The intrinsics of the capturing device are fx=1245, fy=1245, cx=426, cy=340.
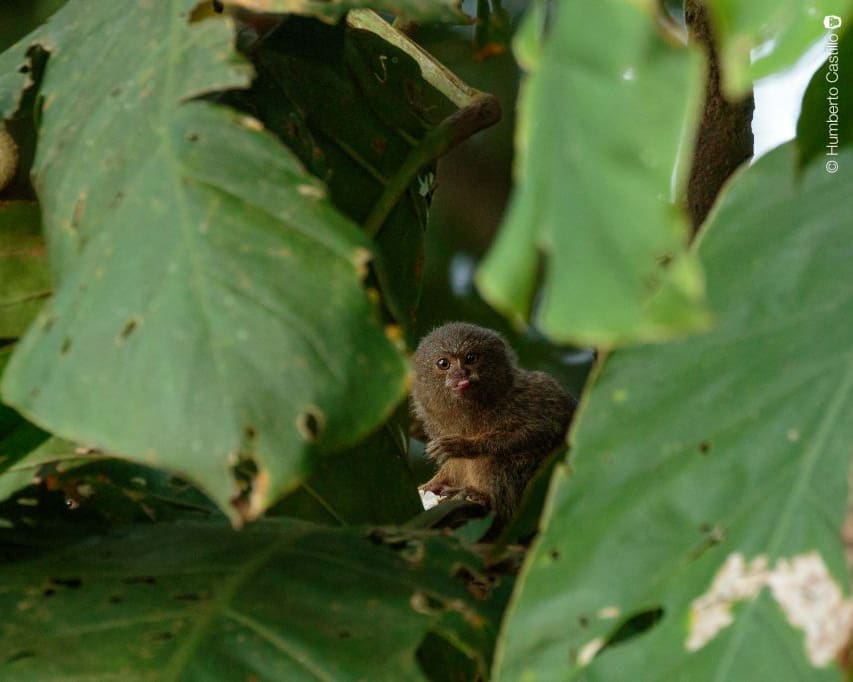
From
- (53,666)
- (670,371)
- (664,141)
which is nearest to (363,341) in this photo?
(670,371)

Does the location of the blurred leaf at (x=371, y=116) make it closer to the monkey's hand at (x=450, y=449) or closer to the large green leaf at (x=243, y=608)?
the large green leaf at (x=243, y=608)

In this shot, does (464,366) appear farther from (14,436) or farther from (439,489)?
(14,436)

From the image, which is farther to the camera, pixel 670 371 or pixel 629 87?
pixel 670 371

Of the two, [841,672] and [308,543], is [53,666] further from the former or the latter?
[841,672]

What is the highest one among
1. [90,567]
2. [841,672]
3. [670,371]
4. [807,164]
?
[807,164]

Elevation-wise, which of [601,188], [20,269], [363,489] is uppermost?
[601,188]

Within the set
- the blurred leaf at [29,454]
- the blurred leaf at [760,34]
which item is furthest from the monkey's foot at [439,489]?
the blurred leaf at [760,34]

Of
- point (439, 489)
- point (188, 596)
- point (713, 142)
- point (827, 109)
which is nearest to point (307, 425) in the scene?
point (188, 596)
